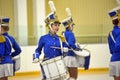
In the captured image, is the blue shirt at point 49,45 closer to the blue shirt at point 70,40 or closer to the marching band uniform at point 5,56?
the marching band uniform at point 5,56

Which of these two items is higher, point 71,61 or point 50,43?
point 50,43

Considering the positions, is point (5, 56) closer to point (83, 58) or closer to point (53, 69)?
point (53, 69)

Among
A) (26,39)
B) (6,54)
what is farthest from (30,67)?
(6,54)

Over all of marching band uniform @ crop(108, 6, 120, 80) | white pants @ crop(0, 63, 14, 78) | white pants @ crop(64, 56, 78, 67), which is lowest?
white pants @ crop(64, 56, 78, 67)

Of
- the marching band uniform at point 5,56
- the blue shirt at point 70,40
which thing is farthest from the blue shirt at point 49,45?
the blue shirt at point 70,40

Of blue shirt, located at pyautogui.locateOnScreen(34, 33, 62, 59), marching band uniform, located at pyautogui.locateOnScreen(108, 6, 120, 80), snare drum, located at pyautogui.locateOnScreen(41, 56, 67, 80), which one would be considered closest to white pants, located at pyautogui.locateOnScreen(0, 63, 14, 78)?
blue shirt, located at pyautogui.locateOnScreen(34, 33, 62, 59)

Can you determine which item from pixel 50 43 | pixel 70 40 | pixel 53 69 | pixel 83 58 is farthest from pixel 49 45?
pixel 83 58

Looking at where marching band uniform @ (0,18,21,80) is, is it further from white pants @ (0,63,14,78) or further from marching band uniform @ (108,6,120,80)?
marching band uniform @ (108,6,120,80)

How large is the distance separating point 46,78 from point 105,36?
716 cm

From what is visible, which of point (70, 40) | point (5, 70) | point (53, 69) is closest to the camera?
point (53, 69)

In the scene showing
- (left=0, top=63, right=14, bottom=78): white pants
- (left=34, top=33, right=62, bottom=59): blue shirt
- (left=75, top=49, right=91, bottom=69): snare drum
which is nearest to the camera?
(left=34, top=33, right=62, bottom=59): blue shirt

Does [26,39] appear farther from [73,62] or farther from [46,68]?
[46,68]

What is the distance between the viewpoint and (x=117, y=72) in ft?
15.4

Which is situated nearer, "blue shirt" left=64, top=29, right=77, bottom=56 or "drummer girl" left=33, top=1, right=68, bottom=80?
"drummer girl" left=33, top=1, right=68, bottom=80
